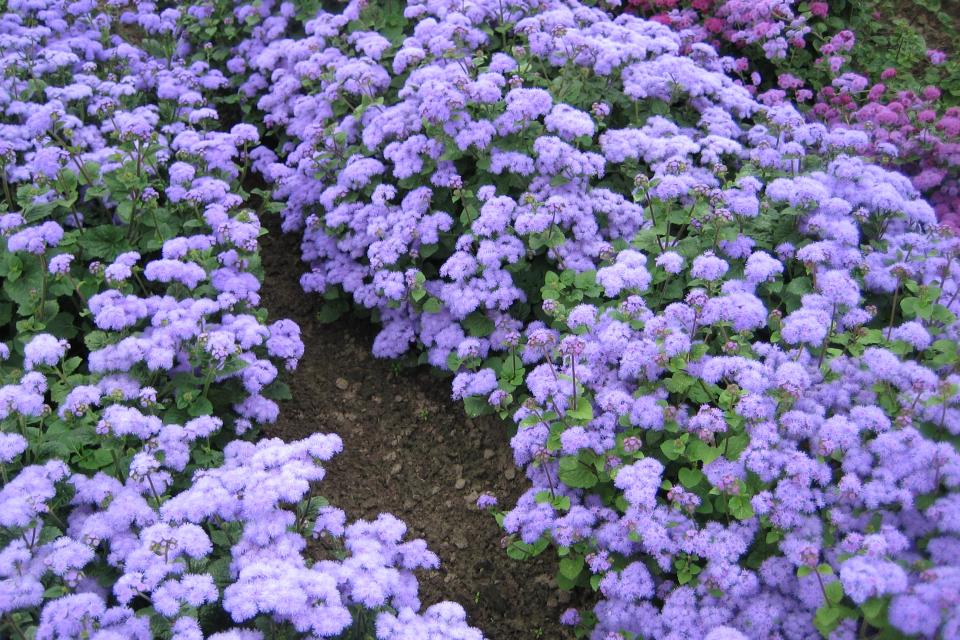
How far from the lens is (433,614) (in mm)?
→ 3611

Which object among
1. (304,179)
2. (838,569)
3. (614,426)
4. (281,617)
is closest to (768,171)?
(614,426)

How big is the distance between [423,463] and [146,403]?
176 centimetres

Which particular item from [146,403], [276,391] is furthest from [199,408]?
[276,391]

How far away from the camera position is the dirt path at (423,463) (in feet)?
15.0

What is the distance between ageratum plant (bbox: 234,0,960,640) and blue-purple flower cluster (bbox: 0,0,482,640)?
762mm

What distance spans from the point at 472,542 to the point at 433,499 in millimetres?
387

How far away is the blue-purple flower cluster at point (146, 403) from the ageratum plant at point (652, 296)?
762 millimetres

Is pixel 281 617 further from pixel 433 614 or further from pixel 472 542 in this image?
pixel 472 542

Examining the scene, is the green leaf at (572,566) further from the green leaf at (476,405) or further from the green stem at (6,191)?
the green stem at (6,191)

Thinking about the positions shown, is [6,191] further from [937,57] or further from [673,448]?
[937,57]

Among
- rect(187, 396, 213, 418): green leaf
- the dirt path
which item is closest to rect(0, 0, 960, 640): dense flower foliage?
rect(187, 396, 213, 418): green leaf

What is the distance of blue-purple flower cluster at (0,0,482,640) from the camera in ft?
11.2

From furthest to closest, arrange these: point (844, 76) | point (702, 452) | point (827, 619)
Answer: point (844, 76) → point (702, 452) → point (827, 619)

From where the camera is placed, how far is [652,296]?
4719 mm
